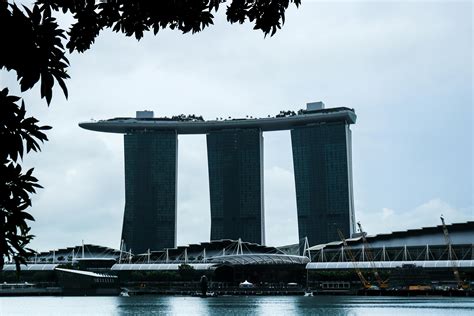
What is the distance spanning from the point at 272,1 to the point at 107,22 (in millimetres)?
2423

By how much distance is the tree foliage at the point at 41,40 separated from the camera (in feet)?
28.8

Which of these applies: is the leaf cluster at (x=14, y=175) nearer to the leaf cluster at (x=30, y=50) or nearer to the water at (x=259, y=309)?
the leaf cluster at (x=30, y=50)

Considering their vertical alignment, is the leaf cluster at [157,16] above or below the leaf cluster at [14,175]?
above

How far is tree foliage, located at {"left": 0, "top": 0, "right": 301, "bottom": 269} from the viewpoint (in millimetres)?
8789

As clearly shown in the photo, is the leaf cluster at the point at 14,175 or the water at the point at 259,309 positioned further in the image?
the water at the point at 259,309

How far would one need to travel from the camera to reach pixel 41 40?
9.07 meters

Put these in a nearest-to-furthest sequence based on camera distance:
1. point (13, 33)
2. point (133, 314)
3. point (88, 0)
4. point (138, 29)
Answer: point (13, 33) → point (88, 0) → point (138, 29) → point (133, 314)

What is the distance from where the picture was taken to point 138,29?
1188cm

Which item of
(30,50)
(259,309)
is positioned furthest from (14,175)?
(259,309)

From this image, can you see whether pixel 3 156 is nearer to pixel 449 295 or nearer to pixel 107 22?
pixel 107 22

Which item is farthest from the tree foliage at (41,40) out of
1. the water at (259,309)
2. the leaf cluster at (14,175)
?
the water at (259,309)

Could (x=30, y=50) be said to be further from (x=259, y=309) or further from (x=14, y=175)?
(x=259, y=309)

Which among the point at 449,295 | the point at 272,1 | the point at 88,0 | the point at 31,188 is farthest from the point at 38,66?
the point at 449,295

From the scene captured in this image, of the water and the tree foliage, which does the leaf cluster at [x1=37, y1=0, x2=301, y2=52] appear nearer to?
the tree foliage
